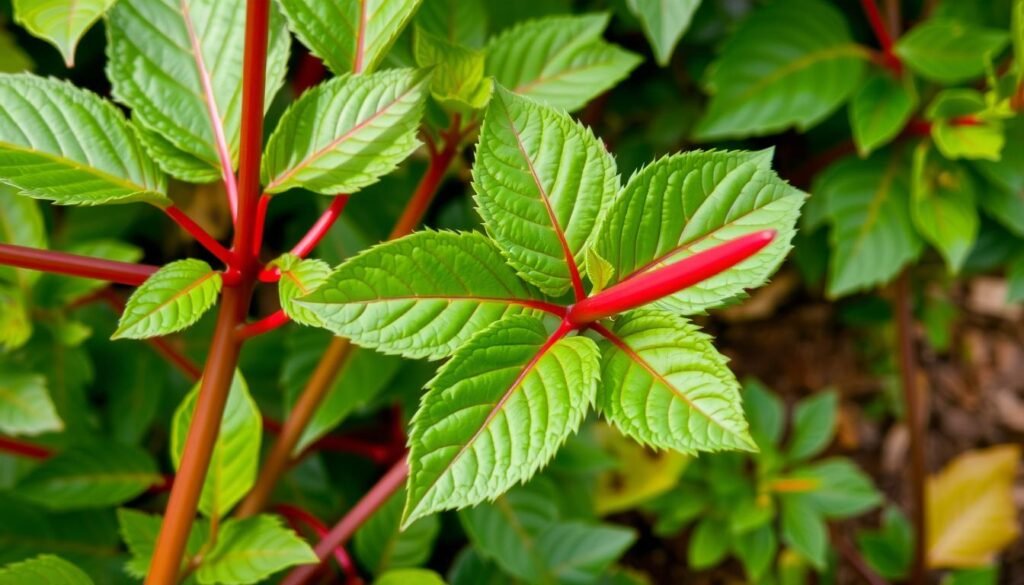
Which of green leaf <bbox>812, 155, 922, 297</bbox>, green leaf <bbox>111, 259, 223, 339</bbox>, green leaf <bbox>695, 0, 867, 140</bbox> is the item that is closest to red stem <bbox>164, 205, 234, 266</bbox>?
green leaf <bbox>111, 259, 223, 339</bbox>

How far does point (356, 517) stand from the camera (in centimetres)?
75

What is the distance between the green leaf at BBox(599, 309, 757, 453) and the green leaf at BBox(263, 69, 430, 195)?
22 cm

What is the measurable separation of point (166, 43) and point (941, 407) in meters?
1.82

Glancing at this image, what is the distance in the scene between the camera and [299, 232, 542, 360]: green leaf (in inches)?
20.2

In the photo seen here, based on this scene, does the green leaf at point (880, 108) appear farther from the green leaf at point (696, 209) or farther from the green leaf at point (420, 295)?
the green leaf at point (420, 295)

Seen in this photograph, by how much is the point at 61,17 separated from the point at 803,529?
1.21 meters

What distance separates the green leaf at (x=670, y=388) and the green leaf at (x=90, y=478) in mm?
604

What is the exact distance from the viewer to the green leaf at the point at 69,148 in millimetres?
593

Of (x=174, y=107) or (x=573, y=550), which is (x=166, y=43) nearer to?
(x=174, y=107)

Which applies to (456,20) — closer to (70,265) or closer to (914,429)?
(70,265)

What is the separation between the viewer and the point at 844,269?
1.26 metres

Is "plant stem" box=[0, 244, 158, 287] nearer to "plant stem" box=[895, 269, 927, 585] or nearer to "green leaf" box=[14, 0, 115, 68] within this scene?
"green leaf" box=[14, 0, 115, 68]

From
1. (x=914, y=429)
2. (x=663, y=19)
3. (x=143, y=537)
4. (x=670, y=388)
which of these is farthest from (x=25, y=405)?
(x=914, y=429)

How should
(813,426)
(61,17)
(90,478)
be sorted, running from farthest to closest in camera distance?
(813,426), (90,478), (61,17)
